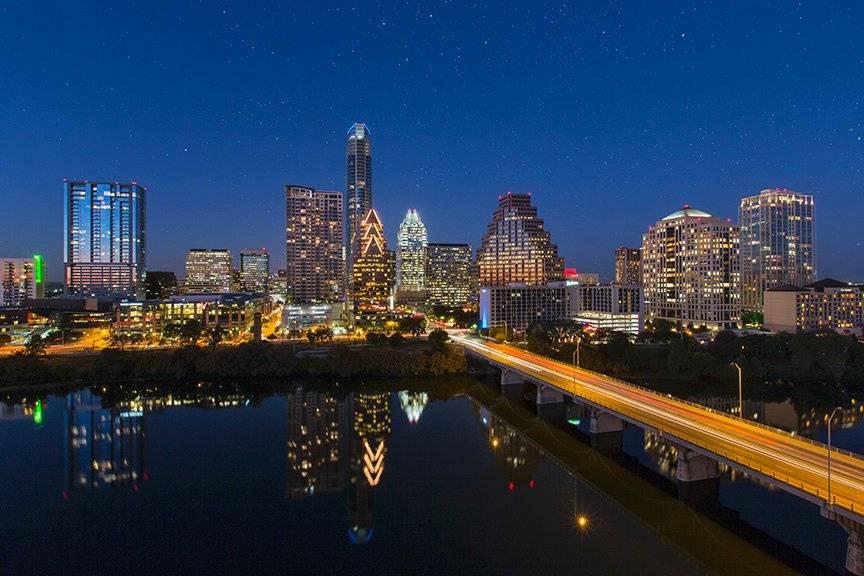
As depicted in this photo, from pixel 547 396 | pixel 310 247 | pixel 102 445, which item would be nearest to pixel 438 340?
pixel 547 396

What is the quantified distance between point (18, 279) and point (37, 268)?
24.2 feet

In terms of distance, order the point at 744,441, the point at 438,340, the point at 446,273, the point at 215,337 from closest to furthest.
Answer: the point at 744,441
the point at 438,340
the point at 215,337
the point at 446,273

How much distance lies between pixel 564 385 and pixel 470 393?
13.9 m

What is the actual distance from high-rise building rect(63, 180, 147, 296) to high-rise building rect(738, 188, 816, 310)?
15613cm

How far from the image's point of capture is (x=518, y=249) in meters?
136

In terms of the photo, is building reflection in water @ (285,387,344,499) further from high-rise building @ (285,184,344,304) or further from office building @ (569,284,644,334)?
high-rise building @ (285,184,344,304)

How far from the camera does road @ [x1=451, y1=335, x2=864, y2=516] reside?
18734 millimetres

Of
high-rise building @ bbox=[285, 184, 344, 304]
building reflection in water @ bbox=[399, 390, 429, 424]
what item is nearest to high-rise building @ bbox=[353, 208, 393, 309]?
high-rise building @ bbox=[285, 184, 344, 304]

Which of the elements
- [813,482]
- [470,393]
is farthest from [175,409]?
[813,482]

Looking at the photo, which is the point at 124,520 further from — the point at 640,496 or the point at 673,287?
the point at 673,287

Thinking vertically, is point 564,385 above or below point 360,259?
below

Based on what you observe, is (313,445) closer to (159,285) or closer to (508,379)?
(508,379)

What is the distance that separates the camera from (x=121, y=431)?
38.4 m

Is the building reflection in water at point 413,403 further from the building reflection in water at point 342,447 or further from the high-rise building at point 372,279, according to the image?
the high-rise building at point 372,279
